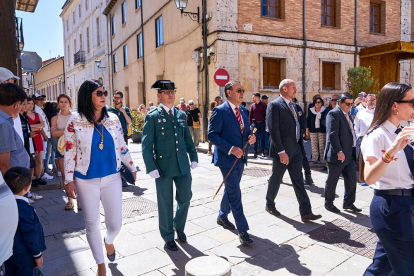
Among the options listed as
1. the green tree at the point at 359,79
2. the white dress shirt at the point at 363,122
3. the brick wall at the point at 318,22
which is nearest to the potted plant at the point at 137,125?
the brick wall at the point at 318,22

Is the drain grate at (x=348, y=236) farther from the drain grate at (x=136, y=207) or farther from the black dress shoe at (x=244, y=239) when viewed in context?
the drain grate at (x=136, y=207)

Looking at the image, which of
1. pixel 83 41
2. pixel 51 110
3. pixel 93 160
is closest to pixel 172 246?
A: pixel 93 160

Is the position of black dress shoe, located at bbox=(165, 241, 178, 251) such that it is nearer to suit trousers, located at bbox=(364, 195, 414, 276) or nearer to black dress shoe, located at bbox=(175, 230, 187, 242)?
black dress shoe, located at bbox=(175, 230, 187, 242)

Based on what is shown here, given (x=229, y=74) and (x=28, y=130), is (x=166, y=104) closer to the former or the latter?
(x=28, y=130)

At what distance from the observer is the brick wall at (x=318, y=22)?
1320cm

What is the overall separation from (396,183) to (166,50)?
16414mm

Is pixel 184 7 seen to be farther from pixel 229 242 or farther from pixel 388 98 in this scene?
pixel 388 98

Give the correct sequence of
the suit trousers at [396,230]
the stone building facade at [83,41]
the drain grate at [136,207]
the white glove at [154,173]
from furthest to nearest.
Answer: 1. the stone building facade at [83,41]
2. the drain grate at [136,207]
3. the white glove at [154,173]
4. the suit trousers at [396,230]

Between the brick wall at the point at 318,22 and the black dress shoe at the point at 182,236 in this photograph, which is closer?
the black dress shoe at the point at 182,236

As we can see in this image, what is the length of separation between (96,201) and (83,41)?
1310 inches

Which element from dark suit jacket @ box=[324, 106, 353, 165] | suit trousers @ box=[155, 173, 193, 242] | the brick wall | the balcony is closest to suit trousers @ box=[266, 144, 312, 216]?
dark suit jacket @ box=[324, 106, 353, 165]

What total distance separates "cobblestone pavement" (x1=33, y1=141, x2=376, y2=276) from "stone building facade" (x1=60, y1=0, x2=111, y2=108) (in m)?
22.2

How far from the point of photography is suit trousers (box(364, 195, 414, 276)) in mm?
2309

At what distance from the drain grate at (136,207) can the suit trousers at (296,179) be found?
1.91 metres
